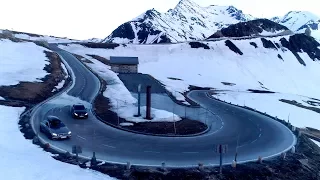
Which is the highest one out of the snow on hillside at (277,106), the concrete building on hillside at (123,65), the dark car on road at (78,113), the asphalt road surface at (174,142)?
the concrete building on hillside at (123,65)

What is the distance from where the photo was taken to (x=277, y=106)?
220 ft

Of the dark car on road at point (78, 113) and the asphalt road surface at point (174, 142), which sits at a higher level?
the dark car on road at point (78, 113)

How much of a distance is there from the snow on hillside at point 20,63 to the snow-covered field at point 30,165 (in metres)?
22.7

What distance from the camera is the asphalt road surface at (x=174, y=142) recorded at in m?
25.0

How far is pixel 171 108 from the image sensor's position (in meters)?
45.2

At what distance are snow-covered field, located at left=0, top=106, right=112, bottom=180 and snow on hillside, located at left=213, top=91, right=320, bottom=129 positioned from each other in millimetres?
41916

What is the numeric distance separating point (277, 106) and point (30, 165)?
184ft

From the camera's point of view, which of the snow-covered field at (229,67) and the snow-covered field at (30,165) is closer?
the snow-covered field at (30,165)

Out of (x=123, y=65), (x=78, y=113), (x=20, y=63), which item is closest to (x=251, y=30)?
(x=123, y=65)

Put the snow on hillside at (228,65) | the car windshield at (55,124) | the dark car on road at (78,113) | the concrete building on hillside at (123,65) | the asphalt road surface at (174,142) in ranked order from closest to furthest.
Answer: the asphalt road surface at (174,142) → the car windshield at (55,124) → the dark car on road at (78,113) → the concrete building on hillside at (123,65) → the snow on hillside at (228,65)

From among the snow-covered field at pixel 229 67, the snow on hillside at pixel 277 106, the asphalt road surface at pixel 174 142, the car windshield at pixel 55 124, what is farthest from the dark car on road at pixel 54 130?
the snow-covered field at pixel 229 67

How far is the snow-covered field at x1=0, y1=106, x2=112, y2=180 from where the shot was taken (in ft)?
65.6

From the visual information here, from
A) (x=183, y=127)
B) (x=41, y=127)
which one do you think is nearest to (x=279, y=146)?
(x=183, y=127)

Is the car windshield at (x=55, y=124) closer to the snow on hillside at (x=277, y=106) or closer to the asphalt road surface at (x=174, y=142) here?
the asphalt road surface at (x=174, y=142)
